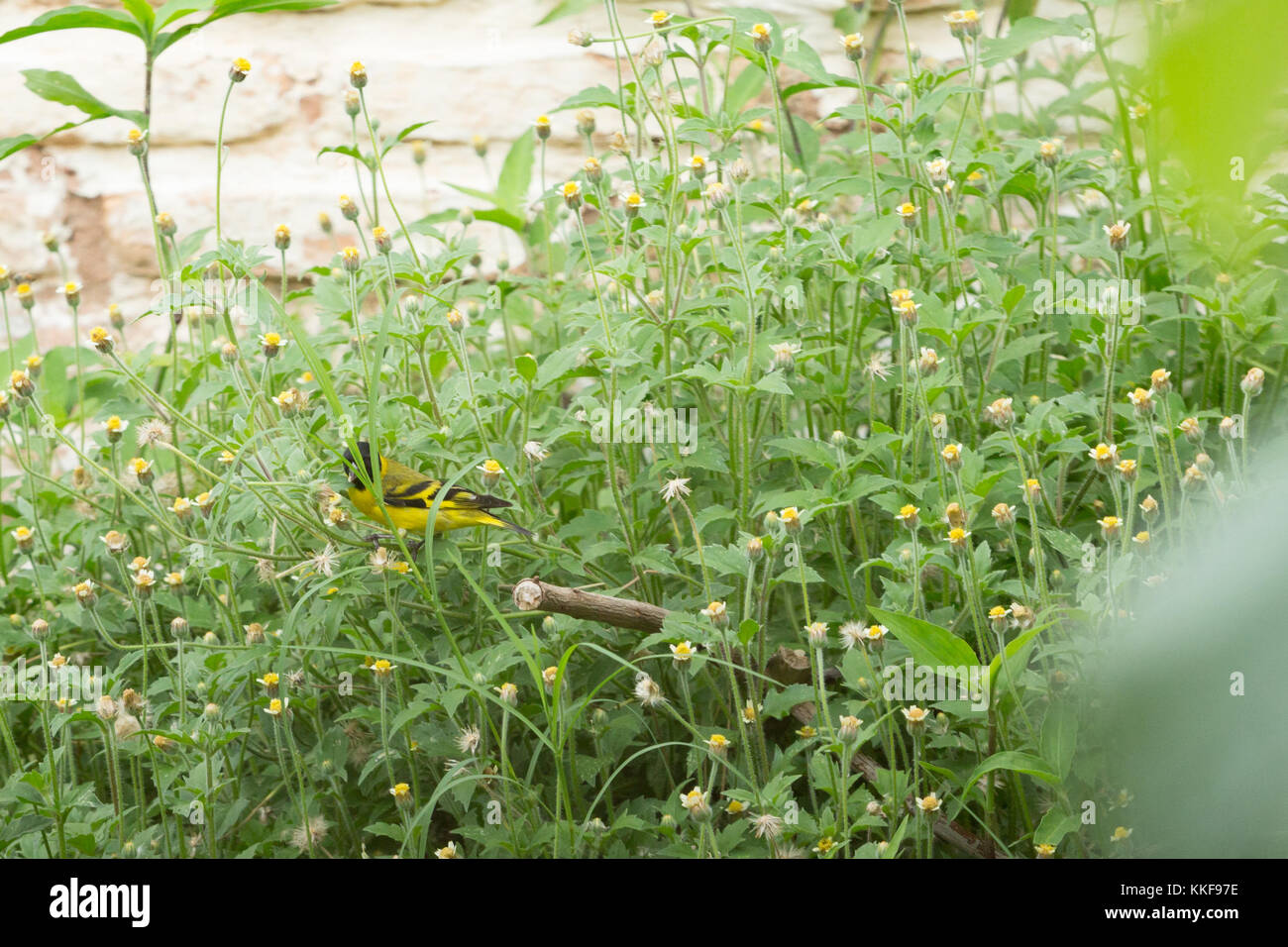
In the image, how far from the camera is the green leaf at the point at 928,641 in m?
0.74

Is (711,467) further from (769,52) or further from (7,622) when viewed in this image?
(7,622)

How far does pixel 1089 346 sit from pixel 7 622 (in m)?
1.28

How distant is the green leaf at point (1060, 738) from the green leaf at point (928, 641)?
15cm

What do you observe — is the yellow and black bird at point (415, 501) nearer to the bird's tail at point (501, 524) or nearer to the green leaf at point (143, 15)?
the bird's tail at point (501, 524)

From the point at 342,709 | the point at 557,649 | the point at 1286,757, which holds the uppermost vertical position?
the point at 1286,757

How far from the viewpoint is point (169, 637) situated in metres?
1.36

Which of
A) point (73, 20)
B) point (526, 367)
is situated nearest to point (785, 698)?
point (526, 367)

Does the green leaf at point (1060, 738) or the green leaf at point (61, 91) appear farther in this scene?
the green leaf at point (61, 91)

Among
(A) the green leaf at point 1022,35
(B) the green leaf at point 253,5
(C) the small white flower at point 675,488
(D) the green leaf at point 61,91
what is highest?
(B) the green leaf at point 253,5

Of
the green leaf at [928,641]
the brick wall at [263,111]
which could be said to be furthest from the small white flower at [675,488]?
the brick wall at [263,111]

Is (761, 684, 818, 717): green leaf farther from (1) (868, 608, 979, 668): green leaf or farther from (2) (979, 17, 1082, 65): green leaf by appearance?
(2) (979, 17, 1082, 65): green leaf

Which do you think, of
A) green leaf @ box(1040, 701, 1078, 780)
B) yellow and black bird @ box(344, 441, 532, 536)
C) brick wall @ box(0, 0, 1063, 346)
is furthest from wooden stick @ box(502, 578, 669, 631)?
brick wall @ box(0, 0, 1063, 346)

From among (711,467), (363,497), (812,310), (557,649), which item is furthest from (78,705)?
(812,310)

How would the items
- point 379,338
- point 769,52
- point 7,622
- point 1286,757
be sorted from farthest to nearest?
point 7,622 → point 769,52 → point 379,338 → point 1286,757
